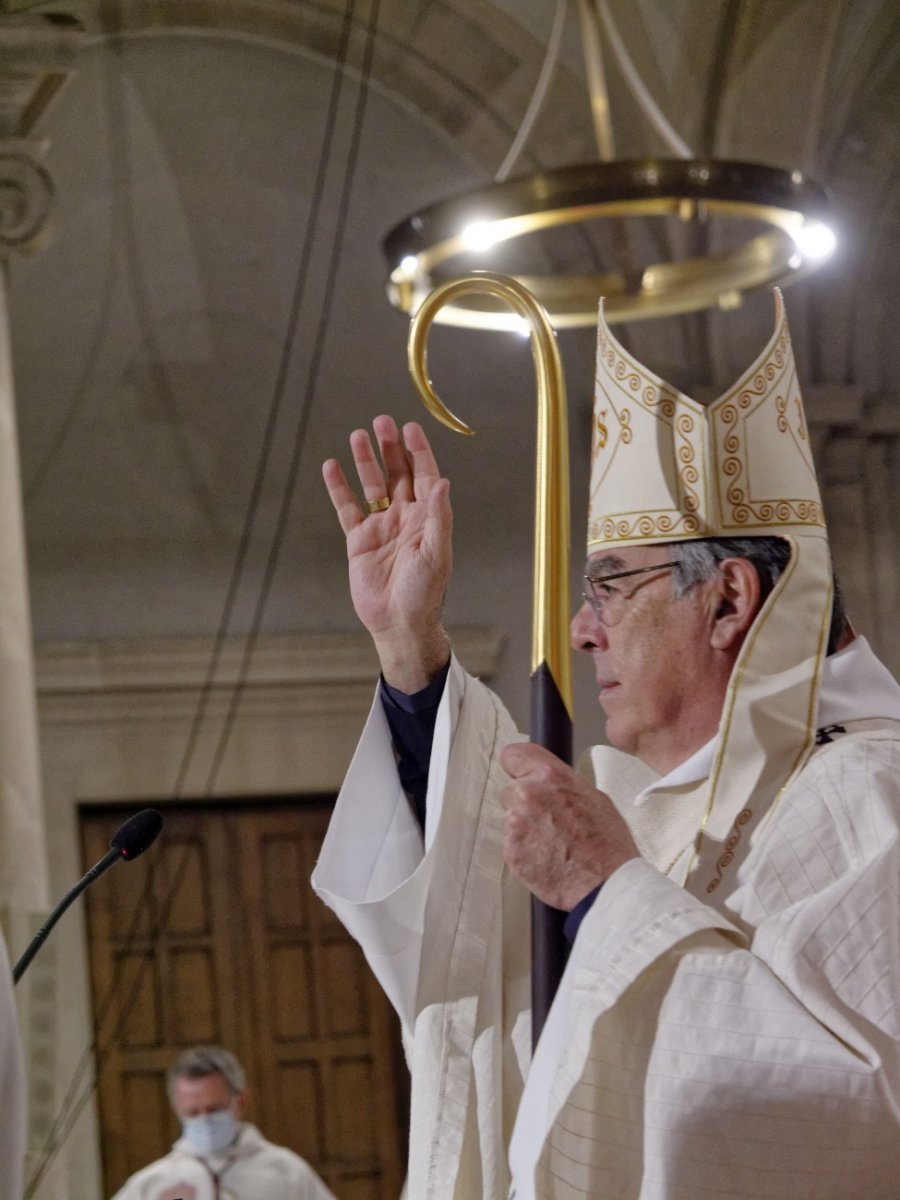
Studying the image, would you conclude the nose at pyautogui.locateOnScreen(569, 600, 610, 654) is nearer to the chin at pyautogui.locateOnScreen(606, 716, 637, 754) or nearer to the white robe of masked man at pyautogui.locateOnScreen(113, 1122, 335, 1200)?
the chin at pyautogui.locateOnScreen(606, 716, 637, 754)

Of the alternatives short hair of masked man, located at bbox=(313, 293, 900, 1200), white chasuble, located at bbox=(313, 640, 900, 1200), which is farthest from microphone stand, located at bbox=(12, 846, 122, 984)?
white chasuble, located at bbox=(313, 640, 900, 1200)

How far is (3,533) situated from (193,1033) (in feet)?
10.6

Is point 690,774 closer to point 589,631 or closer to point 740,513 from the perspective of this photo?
point 589,631

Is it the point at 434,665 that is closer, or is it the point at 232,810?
the point at 434,665

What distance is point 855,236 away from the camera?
29.8ft

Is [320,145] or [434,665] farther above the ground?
[320,145]

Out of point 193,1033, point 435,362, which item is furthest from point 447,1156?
point 435,362

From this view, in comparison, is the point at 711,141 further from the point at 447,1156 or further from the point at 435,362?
the point at 447,1156

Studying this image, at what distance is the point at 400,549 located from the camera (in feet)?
8.83

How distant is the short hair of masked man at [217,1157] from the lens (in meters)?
6.62

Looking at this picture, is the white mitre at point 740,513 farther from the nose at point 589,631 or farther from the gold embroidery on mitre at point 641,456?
the nose at point 589,631

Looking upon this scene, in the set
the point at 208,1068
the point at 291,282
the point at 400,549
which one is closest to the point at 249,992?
the point at 208,1068

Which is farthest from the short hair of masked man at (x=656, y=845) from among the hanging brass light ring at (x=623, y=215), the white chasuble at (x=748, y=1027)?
the hanging brass light ring at (x=623, y=215)

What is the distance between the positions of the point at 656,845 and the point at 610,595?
40cm
